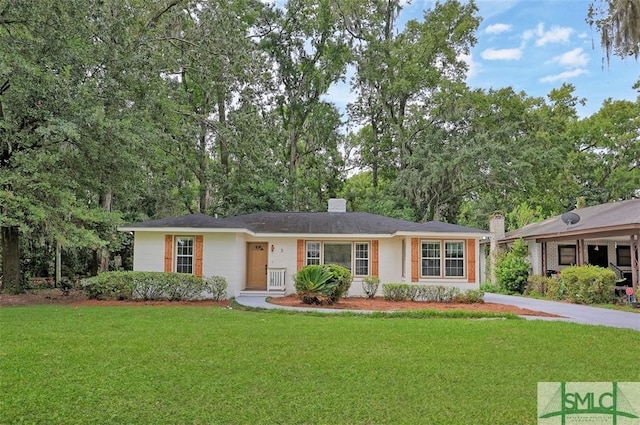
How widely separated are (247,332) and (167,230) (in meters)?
7.29

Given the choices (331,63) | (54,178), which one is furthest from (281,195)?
(54,178)

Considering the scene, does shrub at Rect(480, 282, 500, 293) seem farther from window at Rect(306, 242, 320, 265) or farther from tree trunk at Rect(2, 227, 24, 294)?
tree trunk at Rect(2, 227, 24, 294)

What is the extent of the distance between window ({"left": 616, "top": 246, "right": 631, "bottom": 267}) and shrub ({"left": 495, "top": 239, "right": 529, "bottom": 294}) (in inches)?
127

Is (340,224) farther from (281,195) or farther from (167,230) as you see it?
(281,195)

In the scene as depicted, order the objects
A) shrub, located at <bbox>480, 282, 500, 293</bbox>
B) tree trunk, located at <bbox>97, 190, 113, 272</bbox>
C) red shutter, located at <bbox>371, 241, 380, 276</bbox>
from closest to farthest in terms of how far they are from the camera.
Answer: red shutter, located at <bbox>371, 241, 380, 276</bbox> < tree trunk, located at <bbox>97, 190, 113, 272</bbox> < shrub, located at <bbox>480, 282, 500, 293</bbox>

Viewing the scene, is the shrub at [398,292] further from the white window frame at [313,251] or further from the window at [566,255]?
the window at [566,255]

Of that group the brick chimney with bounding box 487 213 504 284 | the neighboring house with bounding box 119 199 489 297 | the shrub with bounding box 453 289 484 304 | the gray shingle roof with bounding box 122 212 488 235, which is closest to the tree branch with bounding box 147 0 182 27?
the gray shingle roof with bounding box 122 212 488 235

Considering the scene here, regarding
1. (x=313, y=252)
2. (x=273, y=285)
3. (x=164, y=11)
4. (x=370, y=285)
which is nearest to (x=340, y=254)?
(x=313, y=252)

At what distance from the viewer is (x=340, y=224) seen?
55.0 feet

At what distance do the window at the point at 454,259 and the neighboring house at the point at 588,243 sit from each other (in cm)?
376

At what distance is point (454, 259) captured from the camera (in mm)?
15141

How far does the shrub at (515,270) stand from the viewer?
18.7m

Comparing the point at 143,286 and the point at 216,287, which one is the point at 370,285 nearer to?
the point at 216,287

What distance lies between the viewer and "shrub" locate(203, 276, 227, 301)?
14.0m
